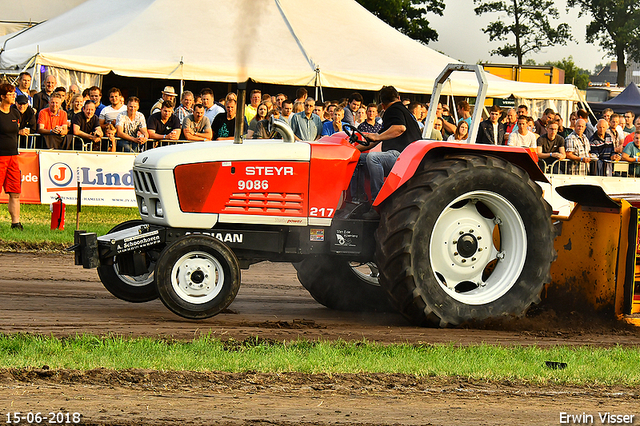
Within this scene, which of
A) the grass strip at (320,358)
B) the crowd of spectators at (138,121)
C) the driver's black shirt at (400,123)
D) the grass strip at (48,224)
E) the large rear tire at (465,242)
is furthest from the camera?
the crowd of spectators at (138,121)

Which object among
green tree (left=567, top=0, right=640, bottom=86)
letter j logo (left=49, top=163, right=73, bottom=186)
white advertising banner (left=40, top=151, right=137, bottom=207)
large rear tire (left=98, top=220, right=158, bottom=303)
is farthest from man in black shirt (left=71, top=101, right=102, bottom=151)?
green tree (left=567, top=0, right=640, bottom=86)

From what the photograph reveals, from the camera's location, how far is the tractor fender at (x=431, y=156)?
6.45 m

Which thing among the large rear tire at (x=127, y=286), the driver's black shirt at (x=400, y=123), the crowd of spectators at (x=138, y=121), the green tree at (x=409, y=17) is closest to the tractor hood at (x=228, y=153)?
the driver's black shirt at (x=400, y=123)

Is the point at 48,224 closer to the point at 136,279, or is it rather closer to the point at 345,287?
the point at 136,279

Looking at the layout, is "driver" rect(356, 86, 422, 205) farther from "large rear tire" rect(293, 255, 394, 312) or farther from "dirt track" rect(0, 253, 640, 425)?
"dirt track" rect(0, 253, 640, 425)

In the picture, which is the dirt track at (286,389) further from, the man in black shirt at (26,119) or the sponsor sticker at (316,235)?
the man in black shirt at (26,119)

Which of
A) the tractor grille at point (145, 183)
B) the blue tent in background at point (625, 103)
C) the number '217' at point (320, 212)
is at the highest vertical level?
the blue tent in background at point (625, 103)

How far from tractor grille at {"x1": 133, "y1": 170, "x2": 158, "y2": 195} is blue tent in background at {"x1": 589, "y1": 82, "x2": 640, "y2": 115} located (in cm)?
3047

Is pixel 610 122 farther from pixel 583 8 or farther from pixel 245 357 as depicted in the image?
pixel 583 8

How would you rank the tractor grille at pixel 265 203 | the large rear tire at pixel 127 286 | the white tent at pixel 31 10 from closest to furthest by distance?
the tractor grille at pixel 265 203, the large rear tire at pixel 127 286, the white tent at pixel 31 10

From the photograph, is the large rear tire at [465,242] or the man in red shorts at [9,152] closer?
the large rear tire at [465,242]

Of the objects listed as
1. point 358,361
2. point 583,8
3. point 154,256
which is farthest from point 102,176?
point 583,8

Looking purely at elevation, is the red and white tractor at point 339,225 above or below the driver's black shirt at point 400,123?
below

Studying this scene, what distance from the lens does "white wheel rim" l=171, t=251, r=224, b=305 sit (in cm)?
633
